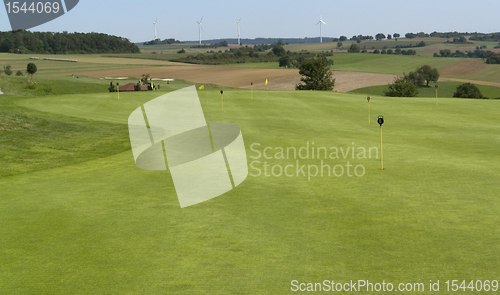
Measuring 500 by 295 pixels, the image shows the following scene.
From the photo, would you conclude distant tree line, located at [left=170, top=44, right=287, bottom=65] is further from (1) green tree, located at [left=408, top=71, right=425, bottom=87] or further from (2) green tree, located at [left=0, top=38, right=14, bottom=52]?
(1) green tree, located at [left=408, top=71, right=425, bottom=87]

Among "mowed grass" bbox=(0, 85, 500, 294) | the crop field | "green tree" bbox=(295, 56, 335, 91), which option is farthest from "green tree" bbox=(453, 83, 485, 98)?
"mowed grass" bbox=(0, 85, 500, 294)

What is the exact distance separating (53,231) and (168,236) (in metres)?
2.07

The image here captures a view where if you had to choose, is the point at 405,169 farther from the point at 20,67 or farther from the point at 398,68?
the point at 398,68

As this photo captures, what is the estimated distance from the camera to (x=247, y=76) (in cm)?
9000

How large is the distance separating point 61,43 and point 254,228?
142647 mm

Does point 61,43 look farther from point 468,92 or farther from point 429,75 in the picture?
point 468,92

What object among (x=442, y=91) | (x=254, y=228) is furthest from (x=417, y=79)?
(x=254, y=228)

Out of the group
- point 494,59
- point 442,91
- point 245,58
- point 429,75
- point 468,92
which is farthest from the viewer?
point 245,58

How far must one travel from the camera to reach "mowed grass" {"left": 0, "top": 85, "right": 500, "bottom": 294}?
627 centimetres

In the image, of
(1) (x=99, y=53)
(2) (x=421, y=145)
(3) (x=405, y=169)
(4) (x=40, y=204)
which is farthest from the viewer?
(1) (x=99, y=53)

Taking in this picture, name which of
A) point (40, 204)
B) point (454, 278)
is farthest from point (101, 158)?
point (454, 278)

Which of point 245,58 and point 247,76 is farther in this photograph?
point 245,58

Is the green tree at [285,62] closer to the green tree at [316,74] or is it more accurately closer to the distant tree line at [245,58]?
the distant tree line at [245,58]

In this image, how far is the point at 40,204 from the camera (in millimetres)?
9938
